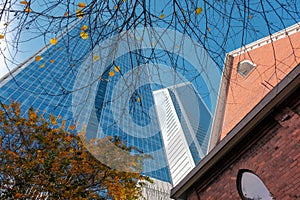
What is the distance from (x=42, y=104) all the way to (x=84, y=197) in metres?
22.3

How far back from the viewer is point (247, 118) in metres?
5.43

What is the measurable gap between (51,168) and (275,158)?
18.7 feet

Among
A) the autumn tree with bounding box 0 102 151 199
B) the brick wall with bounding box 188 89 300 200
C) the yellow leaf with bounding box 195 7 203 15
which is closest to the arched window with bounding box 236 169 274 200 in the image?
the brick wall with bounding box 188 89 300 200

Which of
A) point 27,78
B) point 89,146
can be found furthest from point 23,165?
point 27,78

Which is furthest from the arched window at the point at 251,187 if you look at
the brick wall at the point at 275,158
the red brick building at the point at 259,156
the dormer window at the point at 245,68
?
the dormer window at the point at 245,68

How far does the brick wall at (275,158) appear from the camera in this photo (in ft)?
15.0

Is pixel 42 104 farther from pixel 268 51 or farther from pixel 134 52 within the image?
pixel 134 52

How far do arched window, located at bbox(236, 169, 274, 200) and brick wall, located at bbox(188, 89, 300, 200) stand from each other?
0.11 metres

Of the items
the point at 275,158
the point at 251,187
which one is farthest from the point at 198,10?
the point at 251,187

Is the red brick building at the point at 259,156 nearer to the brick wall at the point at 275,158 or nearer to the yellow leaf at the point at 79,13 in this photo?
the brick wall at the point at 275,158

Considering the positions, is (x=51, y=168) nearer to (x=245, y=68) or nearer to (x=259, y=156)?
(x=259, y=156)

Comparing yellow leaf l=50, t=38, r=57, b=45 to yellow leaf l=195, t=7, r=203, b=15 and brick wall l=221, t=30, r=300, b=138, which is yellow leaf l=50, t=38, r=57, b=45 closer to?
yellow leaf l=195, t=7, r=203, b=15

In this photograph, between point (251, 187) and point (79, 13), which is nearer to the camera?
point (79, 13)

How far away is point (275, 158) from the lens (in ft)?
16.1
